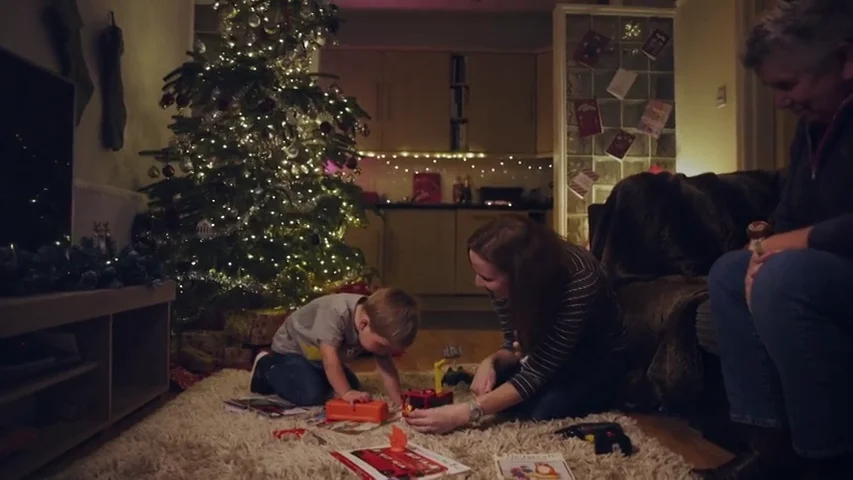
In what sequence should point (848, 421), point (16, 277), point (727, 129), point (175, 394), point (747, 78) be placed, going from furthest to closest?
point (727, 129) → point (747, 78) → point (175, 394) → point (16, 277) → point (848, 421)

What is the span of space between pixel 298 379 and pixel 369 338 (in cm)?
36

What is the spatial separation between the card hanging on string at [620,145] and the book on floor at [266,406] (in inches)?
142

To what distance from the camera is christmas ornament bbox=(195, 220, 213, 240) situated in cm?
354

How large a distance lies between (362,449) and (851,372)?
115 cm

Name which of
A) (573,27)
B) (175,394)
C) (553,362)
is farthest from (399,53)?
(553,362)

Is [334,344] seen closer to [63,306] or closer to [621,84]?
[63,306]

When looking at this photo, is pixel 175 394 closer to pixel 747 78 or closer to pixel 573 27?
pixel 747 78

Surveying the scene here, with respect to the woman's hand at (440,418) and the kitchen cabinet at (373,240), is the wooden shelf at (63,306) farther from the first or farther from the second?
the kitchen cabinet at (373,240)

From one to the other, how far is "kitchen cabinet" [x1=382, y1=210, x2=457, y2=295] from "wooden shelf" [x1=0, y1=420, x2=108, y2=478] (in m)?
3.99

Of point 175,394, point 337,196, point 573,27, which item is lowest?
point 175,394

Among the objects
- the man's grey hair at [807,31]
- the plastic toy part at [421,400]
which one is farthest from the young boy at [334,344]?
the man's grey hair at [807,31]

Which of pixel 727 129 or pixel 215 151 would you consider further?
pixel 727 129

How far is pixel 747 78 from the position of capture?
14.2ft

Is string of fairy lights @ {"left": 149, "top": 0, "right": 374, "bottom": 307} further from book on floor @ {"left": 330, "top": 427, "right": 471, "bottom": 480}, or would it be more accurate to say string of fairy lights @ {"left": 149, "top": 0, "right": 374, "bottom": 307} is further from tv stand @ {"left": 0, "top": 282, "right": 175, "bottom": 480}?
book on floor @ {"left": 330, "top": 427, "right": 471, "bottom": 480}
